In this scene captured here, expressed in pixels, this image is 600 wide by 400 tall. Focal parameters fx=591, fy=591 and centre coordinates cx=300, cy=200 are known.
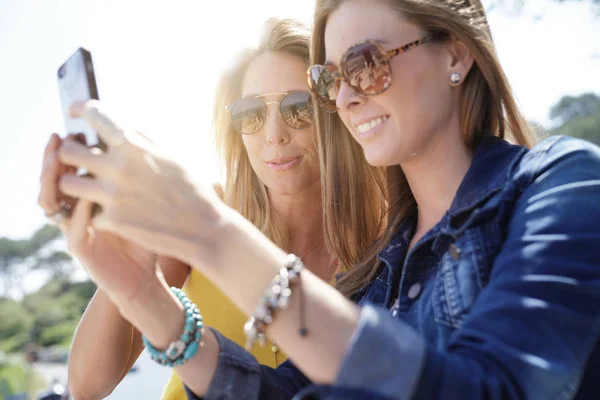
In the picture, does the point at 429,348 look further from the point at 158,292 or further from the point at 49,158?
the point at 49,158

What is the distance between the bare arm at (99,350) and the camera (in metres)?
2.41

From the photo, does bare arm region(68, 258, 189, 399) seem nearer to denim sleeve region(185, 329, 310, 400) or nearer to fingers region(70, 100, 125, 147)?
denim sleeve region(185, 329, 310, 400)

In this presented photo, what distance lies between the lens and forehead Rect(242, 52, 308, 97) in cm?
283

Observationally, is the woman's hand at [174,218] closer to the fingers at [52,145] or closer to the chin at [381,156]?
the fingers at [52,145]

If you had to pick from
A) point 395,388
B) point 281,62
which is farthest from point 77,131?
point 281,62

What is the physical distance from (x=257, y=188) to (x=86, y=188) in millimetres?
2002

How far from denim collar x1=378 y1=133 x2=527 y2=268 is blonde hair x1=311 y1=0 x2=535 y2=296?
9cm

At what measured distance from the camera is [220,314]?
2.67m

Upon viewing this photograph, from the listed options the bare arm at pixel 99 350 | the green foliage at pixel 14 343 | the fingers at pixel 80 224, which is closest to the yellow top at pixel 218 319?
the bare arm at pixel 99 350

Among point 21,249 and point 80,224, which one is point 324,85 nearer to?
point 80,224

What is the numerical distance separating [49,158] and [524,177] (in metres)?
1.20

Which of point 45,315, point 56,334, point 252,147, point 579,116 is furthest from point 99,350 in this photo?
point 45,315

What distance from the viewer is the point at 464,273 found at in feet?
5.04

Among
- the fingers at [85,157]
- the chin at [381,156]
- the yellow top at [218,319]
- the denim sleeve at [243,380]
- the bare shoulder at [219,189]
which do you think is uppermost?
the fingers at [85,157]
